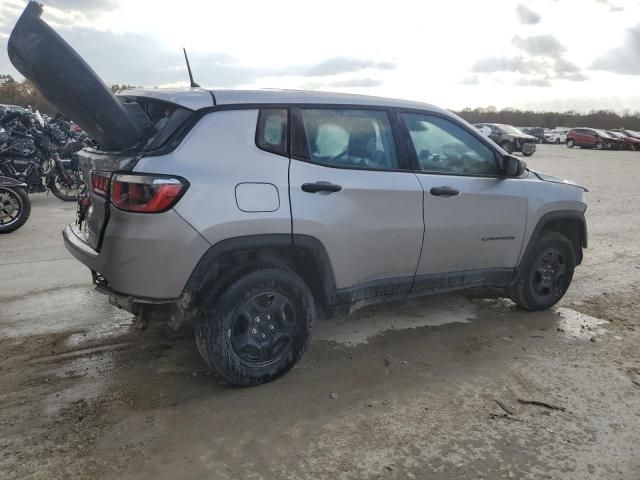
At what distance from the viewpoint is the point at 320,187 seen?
11.3ft

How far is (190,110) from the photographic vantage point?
3.18m

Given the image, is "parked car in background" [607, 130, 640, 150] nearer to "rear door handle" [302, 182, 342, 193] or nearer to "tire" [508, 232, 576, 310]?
"tire" [508, 232, 576, 310]

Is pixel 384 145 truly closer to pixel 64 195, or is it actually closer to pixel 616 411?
pixel 616 411

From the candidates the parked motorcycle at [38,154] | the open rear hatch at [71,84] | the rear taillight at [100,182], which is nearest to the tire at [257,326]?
the rear taillight at [100,182]

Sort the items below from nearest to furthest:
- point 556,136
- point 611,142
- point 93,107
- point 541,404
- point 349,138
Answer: point 93,107 < point 541,404 < point 349,138 < point 611,142 < point 556,136

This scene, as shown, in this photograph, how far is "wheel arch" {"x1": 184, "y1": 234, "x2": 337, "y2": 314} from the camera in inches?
124

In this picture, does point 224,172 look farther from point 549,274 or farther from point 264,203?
point 549,274

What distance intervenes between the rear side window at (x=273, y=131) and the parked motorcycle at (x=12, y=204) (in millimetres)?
5604

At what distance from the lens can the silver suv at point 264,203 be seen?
3025 mm

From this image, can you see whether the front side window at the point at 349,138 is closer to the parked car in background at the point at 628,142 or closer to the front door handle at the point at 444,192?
the front door handle at the point at 444,192

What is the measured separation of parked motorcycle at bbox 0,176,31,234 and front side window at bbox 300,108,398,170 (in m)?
5.65

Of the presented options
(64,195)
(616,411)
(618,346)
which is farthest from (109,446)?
(64,195)

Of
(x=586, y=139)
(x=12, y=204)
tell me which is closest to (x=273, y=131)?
Answer: (x=12, y=204)

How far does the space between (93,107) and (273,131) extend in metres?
1.05
